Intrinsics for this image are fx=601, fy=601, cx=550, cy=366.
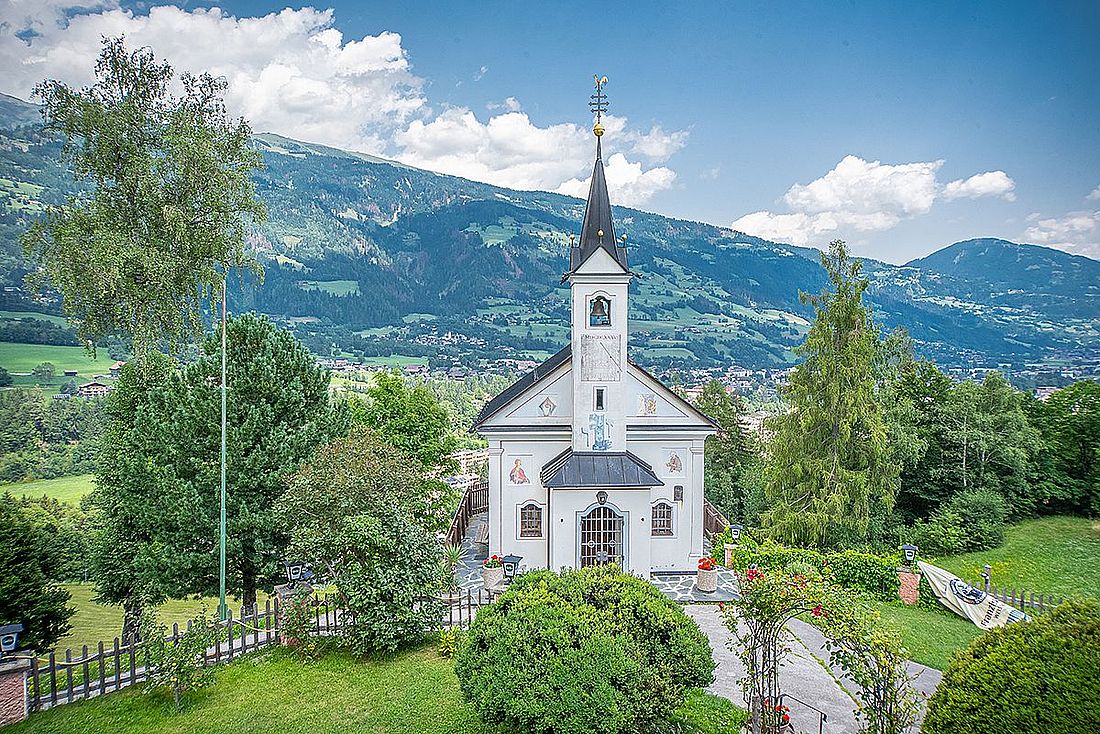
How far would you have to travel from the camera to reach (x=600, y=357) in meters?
19.9

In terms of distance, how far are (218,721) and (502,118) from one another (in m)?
108

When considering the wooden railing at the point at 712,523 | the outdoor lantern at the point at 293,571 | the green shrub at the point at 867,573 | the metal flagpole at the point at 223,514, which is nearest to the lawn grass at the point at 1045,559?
the green shrub at the point at 867,573

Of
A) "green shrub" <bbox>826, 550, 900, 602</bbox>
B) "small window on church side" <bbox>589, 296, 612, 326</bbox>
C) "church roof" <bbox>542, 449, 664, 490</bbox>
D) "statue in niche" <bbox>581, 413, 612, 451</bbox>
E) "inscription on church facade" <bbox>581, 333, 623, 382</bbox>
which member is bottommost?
"green shrub" <bbox>826, 550, 900, 602</bbox>

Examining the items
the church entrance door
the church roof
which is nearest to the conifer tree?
the church roof

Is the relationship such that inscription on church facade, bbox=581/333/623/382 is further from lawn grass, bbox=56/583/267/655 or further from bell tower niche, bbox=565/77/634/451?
lawn grass, bbox=56/583/267/655

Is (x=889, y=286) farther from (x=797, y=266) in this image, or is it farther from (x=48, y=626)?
(x=48, y=626)

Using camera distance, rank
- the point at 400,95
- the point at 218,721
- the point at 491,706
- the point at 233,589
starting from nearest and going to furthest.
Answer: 1. the point at 491,706
2. the point at 218,721
3. the point at 233,589
4. the point at 400,95

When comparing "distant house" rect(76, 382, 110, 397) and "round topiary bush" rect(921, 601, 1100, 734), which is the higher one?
"distant house" rect(76, 382, 110, 397)

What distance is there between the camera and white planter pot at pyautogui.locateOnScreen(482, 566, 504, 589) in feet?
58.7

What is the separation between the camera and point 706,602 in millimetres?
17422

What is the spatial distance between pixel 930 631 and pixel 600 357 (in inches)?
451

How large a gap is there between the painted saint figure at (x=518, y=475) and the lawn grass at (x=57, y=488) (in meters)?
20.9

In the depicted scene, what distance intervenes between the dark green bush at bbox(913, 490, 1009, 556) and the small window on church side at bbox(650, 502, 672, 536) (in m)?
10.0

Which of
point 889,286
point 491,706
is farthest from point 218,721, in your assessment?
point 889,286
